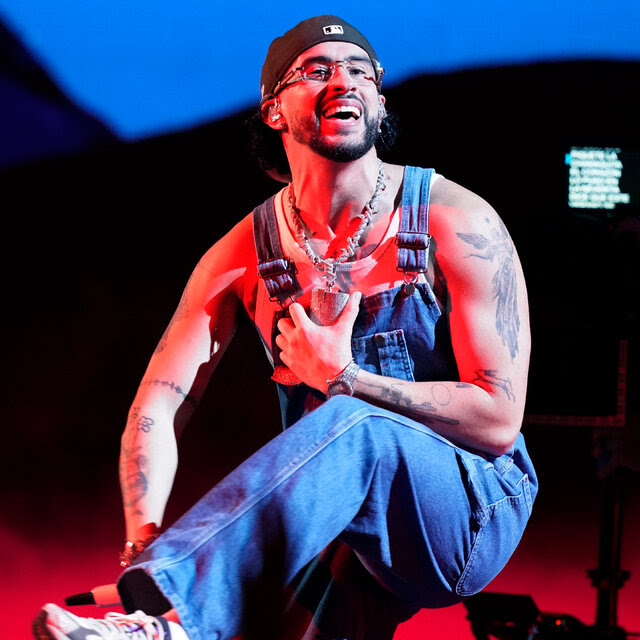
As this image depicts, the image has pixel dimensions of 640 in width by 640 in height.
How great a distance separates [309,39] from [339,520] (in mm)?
913

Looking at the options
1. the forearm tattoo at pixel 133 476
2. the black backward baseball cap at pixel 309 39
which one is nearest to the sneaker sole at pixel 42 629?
the forearm tattoo at pixel 133 476

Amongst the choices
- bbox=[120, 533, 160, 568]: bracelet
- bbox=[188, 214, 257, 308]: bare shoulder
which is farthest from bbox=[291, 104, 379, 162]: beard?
bbox=[120, 533, 160, 568]: bracelet

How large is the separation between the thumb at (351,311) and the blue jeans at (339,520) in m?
0.25

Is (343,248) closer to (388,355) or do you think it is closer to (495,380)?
(388,355)

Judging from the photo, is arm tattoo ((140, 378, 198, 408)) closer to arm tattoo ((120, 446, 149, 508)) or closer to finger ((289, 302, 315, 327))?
arm tattoo ((120, 446, 149, 508))

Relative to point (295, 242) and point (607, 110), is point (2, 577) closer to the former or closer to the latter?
point (295, 242)

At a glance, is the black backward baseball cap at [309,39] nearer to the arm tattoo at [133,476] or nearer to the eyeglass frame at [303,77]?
the eyeglass frame at [303,77]

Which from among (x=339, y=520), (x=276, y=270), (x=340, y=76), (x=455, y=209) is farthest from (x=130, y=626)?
(x=340, y=76)

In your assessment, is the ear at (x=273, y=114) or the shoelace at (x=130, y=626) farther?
the ear at (x=273, y=114)

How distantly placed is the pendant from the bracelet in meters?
0.48

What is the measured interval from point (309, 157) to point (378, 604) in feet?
2.68

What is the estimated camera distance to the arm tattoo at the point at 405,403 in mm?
1389

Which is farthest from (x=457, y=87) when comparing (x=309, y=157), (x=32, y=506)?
(x=32, y=506)

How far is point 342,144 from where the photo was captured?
1598 mm
